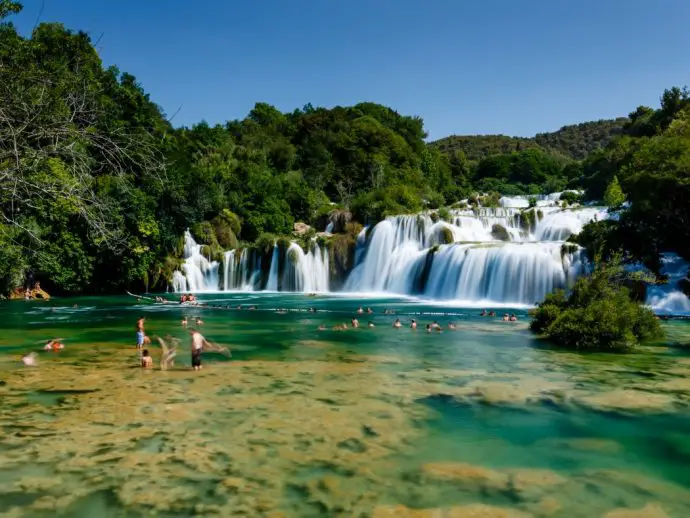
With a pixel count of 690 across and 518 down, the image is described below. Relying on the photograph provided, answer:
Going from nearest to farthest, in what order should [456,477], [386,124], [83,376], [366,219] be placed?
1. [456,477]
2. [83,376]
3. [366,219]
4. [386,124]

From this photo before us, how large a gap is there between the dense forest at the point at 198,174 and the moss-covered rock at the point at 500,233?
9.65 meters


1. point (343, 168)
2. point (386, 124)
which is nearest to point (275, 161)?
point (343, 168)

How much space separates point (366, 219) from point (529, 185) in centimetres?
5900

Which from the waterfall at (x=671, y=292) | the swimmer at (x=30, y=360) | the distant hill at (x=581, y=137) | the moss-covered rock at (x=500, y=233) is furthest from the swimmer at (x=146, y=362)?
the distant hill at (x=581, y=137)

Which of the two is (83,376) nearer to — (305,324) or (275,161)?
(305,324)

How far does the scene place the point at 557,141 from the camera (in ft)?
589

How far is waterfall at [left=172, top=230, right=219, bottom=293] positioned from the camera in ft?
156

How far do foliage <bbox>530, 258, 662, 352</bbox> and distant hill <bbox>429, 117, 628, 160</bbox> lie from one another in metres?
142

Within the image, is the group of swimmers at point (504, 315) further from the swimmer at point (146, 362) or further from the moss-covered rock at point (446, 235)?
the moss-covered rock at point (446, 235)

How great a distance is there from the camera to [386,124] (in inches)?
3858

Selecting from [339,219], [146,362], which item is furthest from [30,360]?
[339,219]

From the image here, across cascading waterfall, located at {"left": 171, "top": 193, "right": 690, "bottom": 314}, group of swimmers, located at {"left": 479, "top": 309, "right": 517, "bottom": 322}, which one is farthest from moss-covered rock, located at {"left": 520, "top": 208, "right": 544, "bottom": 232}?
group of swimmers, located at {"left": 479, "top": 309, "right": 517, "bottom": 322}

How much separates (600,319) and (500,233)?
104 feet

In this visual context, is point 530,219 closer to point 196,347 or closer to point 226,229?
point 226,229
